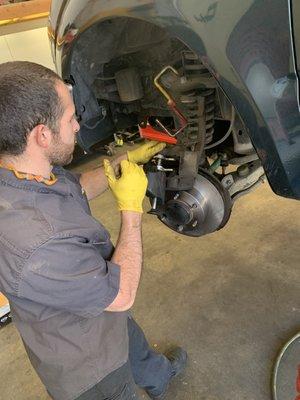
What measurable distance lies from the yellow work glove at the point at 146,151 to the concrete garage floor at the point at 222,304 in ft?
2.28

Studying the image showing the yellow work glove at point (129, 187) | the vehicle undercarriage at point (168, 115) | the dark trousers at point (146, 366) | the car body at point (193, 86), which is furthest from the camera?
the dark trousers at point (146, 366)

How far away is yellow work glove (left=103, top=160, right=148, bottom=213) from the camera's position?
103 centimetres

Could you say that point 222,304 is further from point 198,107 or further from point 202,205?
point 198,107

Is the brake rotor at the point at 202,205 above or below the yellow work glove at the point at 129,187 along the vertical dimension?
below

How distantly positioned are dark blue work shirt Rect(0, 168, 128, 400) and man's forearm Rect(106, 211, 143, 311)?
4 cm

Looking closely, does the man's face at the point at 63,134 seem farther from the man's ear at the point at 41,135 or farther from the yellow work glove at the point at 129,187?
the yellow work glove at the point at 129,187

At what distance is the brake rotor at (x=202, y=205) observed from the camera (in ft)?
4.30

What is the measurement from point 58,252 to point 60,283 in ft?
0.21

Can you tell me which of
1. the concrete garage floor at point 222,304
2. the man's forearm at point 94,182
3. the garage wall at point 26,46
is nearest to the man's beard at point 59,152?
the man's forearm at point 94,182

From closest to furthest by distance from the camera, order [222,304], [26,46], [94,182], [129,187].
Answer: [129,187] → [94,182] → [222,304] → [26,46]

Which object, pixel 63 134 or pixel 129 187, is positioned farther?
pixel 129 187

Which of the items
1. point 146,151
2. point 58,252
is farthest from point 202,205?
point 58,252

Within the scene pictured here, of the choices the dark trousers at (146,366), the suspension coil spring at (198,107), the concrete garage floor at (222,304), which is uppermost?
the suspension coil spring at (198,107)

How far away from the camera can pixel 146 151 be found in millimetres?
1299
